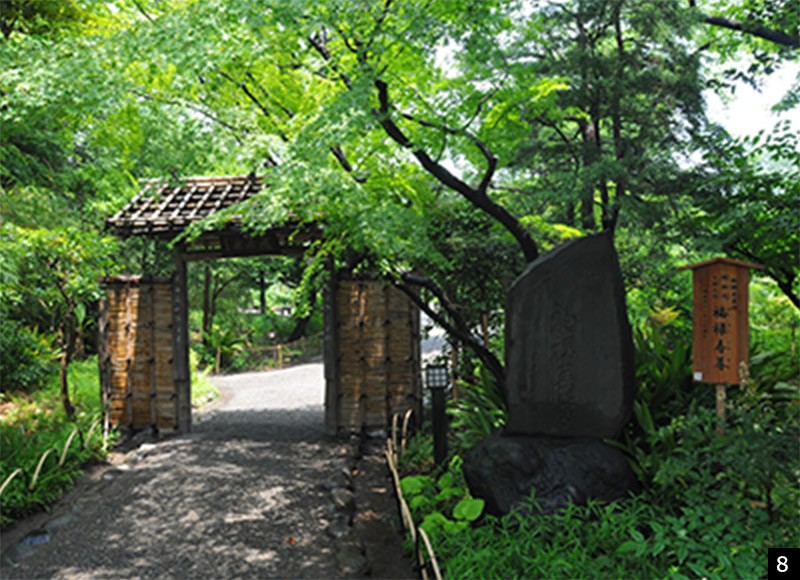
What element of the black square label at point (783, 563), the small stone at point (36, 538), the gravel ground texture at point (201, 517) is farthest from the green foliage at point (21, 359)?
the black square label at point (783, 563)

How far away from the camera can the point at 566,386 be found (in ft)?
21.1

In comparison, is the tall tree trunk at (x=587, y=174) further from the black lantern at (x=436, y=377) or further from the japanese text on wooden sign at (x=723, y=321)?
the japanese text on wooden sign at (x=723, y=321)

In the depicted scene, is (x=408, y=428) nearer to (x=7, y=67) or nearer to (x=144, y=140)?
(x=144, y=140)

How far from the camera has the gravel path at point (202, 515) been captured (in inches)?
245

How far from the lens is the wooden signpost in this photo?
5930 millimetres

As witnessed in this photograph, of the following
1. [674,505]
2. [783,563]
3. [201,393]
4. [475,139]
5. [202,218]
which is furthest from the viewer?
[201,393]

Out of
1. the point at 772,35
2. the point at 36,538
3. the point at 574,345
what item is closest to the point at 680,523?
the point at 574,345

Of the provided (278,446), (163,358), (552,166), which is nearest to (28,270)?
(163,358)

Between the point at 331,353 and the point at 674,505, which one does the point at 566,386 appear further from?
the point at 331,353

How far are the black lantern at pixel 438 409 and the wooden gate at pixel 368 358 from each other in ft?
8.46

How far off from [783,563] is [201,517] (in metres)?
5.75

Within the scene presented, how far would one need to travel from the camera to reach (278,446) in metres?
10.4

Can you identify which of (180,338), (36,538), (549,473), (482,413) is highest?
(180,338)

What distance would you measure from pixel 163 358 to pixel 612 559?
27.4 ft
